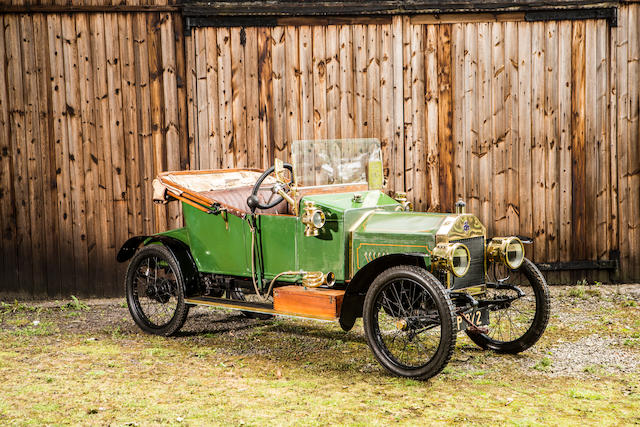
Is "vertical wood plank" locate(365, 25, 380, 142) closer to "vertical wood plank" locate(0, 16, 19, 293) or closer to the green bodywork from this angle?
the green bodywork

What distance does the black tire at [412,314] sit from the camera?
428cm

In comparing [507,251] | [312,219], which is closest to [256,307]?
A: [312,219]

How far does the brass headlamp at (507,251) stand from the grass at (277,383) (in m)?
0.74

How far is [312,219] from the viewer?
16.3 feet

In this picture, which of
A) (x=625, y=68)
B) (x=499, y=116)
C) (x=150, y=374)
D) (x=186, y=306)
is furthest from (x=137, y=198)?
(x=625, y=68)

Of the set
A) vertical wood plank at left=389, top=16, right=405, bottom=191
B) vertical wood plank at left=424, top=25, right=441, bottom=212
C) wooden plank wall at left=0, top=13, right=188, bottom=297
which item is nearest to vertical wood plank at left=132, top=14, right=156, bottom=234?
wooden plank wall at left=0, top=13, right=188, bottom=297

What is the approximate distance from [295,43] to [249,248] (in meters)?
3.11

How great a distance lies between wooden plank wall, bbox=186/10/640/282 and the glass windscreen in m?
2.27

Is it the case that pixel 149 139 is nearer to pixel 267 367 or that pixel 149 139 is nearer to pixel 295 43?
pixel 295 43

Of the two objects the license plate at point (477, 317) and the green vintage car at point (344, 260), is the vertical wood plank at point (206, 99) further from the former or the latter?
Answer: the license plate at point (477, 317)

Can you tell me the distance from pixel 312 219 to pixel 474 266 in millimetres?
1223

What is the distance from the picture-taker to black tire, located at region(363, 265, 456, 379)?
14.0ft

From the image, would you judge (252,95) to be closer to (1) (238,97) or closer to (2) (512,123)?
(1) (238,97)

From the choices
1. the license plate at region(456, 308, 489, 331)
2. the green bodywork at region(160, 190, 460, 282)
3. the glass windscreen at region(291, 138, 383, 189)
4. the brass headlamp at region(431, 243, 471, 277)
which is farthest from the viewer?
Answer: the glass windscreen at region(291, 138, 383, 189)
